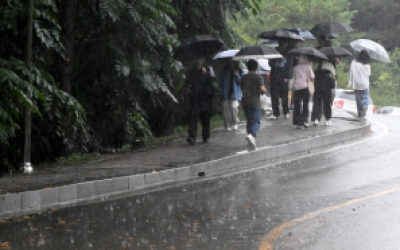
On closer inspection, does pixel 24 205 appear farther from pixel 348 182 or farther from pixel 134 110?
pixel 134 110

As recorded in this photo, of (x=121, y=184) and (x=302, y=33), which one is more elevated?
(x=302, y=33)

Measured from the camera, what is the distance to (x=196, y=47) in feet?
54.4

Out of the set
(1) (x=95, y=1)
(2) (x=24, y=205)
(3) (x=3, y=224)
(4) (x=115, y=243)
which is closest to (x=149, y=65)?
(1) (x=95, y=1)

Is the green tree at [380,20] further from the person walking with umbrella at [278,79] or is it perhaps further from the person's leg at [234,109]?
the person's leg at [234,109]

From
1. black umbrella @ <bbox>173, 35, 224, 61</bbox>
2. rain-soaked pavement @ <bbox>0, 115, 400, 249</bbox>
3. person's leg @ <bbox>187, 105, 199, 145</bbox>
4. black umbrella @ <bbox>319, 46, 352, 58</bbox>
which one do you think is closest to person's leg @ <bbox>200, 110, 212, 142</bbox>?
person's leg @ <bbox>187, 105, 199, 145</bbox>

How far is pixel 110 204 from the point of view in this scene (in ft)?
33.8

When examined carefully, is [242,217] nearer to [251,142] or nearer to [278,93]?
[251,142]

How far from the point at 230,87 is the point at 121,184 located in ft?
25.0

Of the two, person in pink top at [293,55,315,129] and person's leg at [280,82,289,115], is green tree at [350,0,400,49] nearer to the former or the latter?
person's leg at [280,82,289,115]

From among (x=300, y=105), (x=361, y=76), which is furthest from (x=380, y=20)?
(x=300, y=105)

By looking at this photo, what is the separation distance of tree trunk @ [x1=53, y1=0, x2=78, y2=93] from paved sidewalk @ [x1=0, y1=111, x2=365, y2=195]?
5.86ft

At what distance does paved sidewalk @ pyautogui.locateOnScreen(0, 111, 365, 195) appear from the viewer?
11.6 metres

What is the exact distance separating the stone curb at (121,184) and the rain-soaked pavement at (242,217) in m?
0.45

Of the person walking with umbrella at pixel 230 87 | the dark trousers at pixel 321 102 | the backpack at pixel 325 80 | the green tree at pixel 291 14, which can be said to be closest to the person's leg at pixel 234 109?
the person walking with umbrella at pixel 230 87
